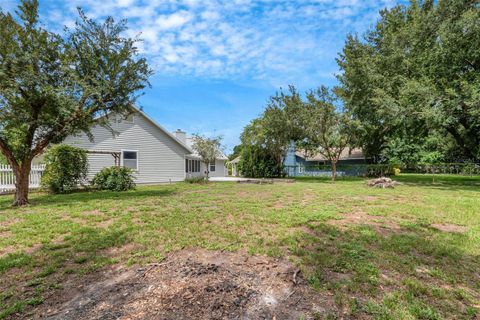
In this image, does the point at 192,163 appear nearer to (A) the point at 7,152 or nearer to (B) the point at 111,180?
(B) the point at 111,180

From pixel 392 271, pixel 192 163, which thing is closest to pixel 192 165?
pixel 192 163

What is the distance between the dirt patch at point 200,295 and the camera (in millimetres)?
2248

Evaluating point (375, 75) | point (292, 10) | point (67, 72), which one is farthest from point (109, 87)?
point (375, 75)

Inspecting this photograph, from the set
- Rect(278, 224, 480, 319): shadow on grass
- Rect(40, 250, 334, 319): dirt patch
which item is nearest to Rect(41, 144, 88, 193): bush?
Rect(40, 250, 334, 319): dirt patch

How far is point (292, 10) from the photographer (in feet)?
28.7

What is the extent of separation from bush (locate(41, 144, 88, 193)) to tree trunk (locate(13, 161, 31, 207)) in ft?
8.82

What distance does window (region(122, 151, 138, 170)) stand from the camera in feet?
50.8

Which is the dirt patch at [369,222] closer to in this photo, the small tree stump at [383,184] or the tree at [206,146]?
the small tree stump at [383,184]

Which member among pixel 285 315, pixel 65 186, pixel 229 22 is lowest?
pixel 285 315

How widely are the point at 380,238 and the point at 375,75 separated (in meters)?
14.6

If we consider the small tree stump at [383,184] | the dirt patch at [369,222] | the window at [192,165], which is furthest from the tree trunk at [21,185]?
the small tree stump at [383,184]

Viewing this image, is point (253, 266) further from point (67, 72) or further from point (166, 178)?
point (166, 178)

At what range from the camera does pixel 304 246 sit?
4.02 metres

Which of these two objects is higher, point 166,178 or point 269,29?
point 269,29
